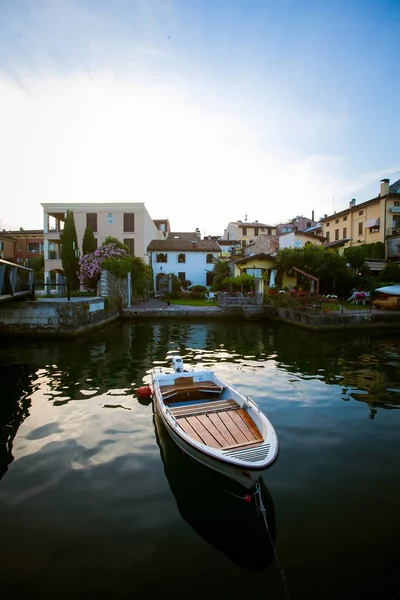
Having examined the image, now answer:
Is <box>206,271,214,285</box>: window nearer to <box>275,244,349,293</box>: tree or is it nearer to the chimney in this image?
<box>275,244,349,293</box>: tree

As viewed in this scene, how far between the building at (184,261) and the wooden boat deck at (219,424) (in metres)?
36.3

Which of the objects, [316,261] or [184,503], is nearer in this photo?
[184,503]

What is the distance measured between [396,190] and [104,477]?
149 feet

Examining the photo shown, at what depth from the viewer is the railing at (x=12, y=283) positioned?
48.1ft

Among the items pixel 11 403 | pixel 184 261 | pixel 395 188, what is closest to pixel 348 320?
pixel 11 403

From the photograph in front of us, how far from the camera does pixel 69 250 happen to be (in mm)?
36719

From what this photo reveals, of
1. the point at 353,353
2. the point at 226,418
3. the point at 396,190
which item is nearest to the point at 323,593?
the point at 226,418

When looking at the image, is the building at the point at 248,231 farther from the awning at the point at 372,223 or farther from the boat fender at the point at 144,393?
the boat fender at the point at 144,393

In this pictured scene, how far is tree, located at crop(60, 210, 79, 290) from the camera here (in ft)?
121

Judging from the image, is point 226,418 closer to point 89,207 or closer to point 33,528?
point 33,528

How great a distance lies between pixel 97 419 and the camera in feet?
26.4

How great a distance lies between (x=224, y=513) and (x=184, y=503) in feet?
2.06

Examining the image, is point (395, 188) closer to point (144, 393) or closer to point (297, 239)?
point (297, 239)

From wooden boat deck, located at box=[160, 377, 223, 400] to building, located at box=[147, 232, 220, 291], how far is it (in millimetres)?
34712
